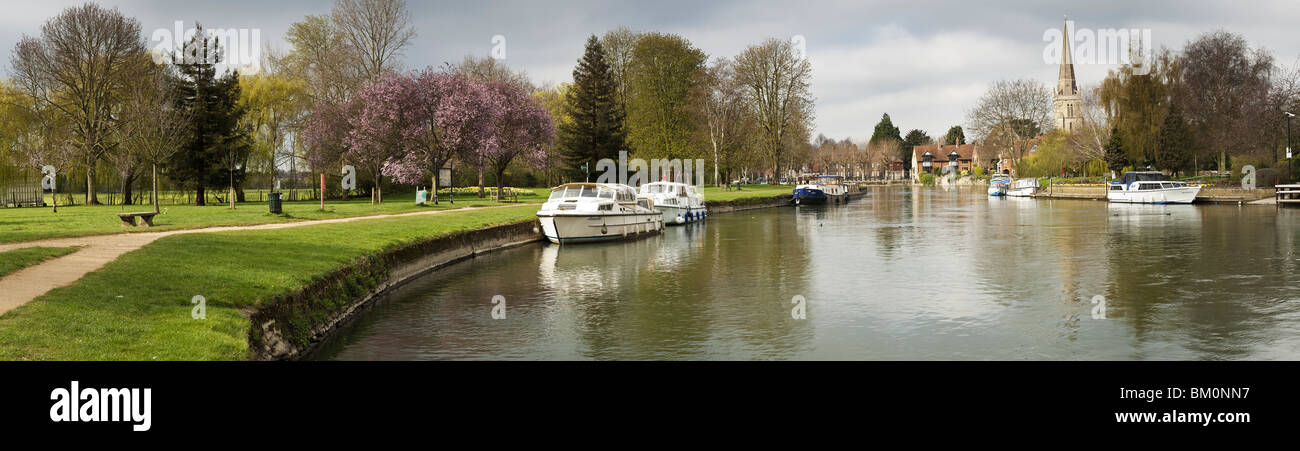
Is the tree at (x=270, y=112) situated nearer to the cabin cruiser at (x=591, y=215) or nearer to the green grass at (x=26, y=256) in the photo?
the cabin cruiser at (x=591, y=215)

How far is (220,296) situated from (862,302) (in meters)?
12.4

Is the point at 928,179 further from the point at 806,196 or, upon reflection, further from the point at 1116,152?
the point at 806,196

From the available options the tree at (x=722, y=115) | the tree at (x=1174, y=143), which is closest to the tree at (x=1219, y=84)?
the tree at (x=1174, y=143)

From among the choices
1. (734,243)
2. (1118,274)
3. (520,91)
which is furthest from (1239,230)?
(520,91)

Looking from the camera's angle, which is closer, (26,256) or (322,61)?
(26,256)

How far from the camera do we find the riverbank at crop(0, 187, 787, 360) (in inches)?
364

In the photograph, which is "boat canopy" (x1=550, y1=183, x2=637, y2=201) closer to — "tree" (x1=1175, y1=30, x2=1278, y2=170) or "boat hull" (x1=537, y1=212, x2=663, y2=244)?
"boat hull" (x1=537, y1=212, x2=663, y2=244)

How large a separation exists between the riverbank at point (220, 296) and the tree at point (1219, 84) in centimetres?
7032

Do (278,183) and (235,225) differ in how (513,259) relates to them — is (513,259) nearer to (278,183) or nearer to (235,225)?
(235,225)

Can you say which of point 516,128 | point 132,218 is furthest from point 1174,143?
point 132,218

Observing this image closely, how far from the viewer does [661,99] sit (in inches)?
2869

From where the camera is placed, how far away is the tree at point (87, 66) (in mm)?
42781

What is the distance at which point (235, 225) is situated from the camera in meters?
25.7
